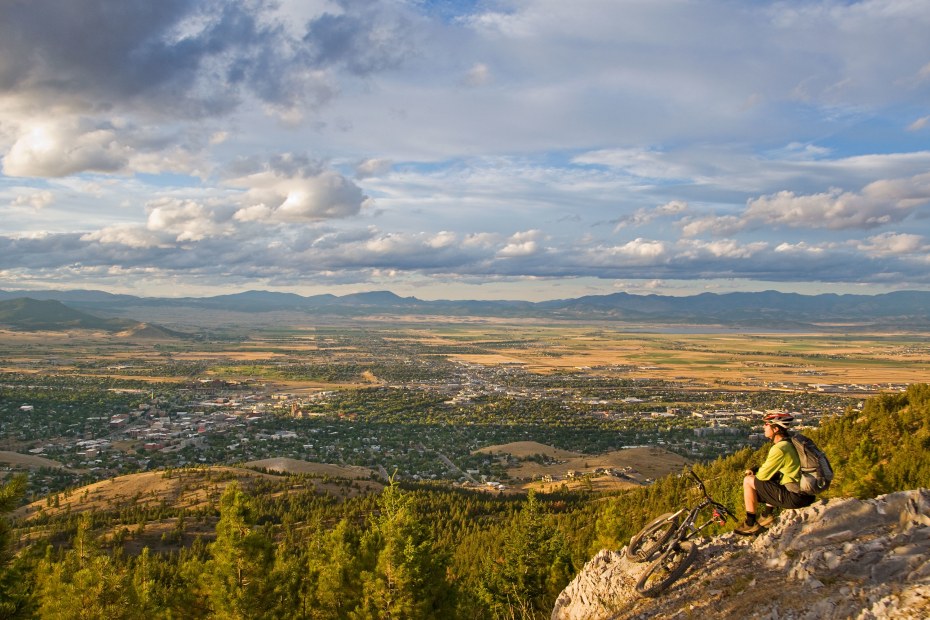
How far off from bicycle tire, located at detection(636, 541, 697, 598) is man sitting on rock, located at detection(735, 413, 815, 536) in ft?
4.74

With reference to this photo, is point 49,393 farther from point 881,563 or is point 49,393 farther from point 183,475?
point 881,563

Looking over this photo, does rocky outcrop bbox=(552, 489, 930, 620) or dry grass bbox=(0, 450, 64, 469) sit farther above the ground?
rocky outcrop bbox=(552, 489, 930, 620)

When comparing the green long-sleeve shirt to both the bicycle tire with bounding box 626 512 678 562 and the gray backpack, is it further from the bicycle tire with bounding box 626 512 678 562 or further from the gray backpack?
the bicycle tire with bounding box 626 512 678 562

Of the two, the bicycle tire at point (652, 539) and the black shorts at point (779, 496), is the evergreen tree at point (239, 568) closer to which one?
the bicycle tire at point (652, 539)

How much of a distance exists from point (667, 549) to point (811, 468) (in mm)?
3112

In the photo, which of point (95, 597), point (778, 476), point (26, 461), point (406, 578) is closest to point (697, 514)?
point (778, 476)

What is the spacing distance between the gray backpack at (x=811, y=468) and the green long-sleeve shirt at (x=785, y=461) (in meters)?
0.08

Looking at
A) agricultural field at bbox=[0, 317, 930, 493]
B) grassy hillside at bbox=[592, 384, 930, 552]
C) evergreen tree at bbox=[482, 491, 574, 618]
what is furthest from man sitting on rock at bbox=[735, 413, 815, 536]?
agricultural field at bbox=[0, 317, 930, 493]

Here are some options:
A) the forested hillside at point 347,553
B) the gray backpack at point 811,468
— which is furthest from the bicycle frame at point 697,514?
the forested hillside at point 347,553

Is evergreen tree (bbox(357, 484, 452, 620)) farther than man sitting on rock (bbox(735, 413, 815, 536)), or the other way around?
evergreen tree (bbox(357, 484, 452, 620))

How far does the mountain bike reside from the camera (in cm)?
1153

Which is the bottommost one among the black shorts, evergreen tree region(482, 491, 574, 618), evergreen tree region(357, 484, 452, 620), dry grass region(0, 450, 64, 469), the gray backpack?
dry grass region(0, 450, 64, 469)

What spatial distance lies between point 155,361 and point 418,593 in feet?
624

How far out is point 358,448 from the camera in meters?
85.8
